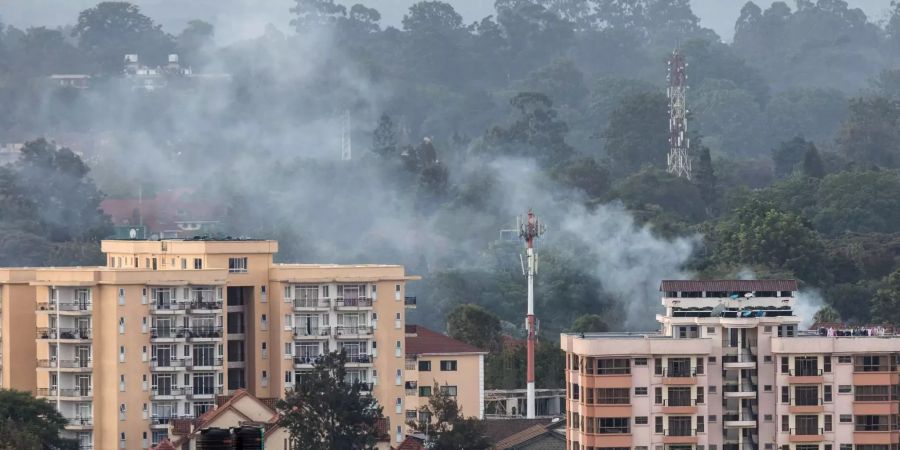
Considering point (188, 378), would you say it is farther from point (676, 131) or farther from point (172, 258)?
point (676, 131)

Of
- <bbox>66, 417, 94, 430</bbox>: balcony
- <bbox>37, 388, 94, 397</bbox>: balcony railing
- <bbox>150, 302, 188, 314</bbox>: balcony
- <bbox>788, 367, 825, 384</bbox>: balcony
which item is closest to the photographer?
<bbox>788, 367, 825, 384</bbox>: balcony

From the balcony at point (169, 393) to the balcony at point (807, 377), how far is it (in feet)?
49.6

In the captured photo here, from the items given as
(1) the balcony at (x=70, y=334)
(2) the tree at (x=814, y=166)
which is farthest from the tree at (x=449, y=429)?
(2) the tree at (x=814, y=166)

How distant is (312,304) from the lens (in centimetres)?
6938

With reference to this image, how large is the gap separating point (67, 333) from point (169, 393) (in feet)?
8.68

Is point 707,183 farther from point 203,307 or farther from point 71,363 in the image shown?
point 71,363

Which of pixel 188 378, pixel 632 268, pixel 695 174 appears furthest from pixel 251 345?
pixel 695 174

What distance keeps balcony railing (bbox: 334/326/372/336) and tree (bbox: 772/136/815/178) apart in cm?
6302

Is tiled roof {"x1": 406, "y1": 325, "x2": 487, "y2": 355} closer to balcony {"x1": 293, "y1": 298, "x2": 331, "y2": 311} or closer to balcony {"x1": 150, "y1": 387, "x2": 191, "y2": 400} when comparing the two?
balcony {"x1": 293, "y1": 298, "x2": 331, "y2": 311}

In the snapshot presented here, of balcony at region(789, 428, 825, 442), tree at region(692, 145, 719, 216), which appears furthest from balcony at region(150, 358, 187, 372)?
tree at region(692, 145, 719, 216)

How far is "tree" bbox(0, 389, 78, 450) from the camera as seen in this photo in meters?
61.3

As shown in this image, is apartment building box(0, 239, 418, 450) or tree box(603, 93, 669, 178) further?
tree box(603, 93, 669, 178)

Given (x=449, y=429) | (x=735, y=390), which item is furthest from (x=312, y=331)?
(x=735, y=390)

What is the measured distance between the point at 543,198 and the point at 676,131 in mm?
14820
